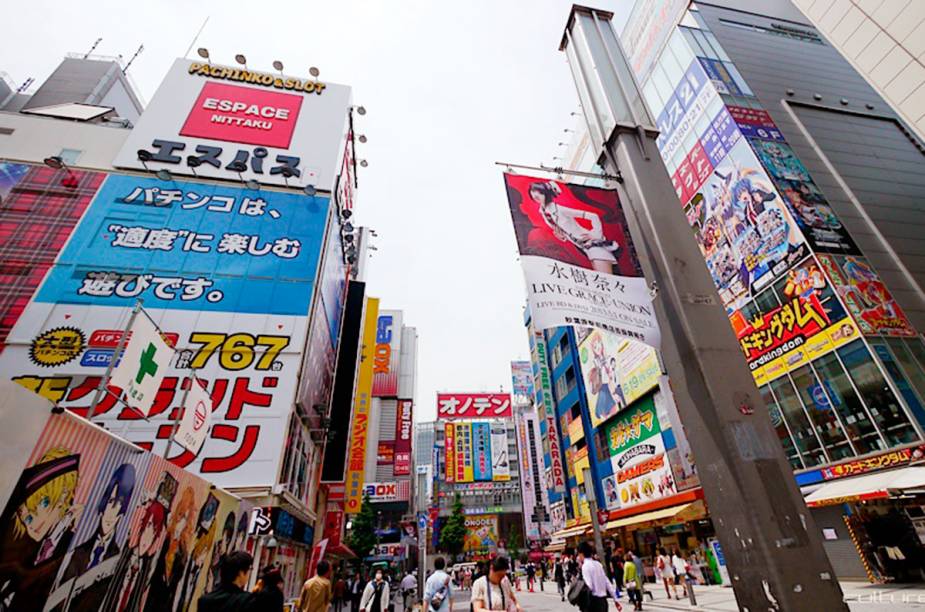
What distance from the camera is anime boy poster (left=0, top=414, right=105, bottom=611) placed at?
2883mm

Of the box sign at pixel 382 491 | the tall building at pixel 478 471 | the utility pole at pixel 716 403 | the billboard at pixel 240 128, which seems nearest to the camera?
the utility pole at pixel 716 403

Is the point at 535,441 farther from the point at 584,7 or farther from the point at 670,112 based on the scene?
the point at 584,7

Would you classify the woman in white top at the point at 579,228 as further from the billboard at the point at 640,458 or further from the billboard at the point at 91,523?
the billboard at the point at 640,458

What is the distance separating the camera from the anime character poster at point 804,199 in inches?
599

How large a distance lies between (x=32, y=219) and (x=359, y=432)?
16842 millimetres

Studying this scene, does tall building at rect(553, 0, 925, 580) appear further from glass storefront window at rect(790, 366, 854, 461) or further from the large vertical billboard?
the large vertical billboard

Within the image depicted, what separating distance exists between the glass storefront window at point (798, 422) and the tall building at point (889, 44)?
10310mm

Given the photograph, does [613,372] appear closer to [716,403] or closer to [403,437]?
[716,403]

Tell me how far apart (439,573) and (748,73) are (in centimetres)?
2788

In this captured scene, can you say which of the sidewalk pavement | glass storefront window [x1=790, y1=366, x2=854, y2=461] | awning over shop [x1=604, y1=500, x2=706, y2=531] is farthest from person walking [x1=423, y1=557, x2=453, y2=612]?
awning over shop [x1=604, y1=500, x2=706, y2=531]

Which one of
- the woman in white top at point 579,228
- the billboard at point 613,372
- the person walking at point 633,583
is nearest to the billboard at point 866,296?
the billboard at point 613,372

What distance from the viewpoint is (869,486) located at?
37.7 ft

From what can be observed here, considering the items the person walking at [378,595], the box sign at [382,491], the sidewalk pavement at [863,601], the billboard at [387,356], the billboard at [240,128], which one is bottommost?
the sidewalk pavement at [863,601]

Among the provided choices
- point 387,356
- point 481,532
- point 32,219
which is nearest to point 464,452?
point 481,532
